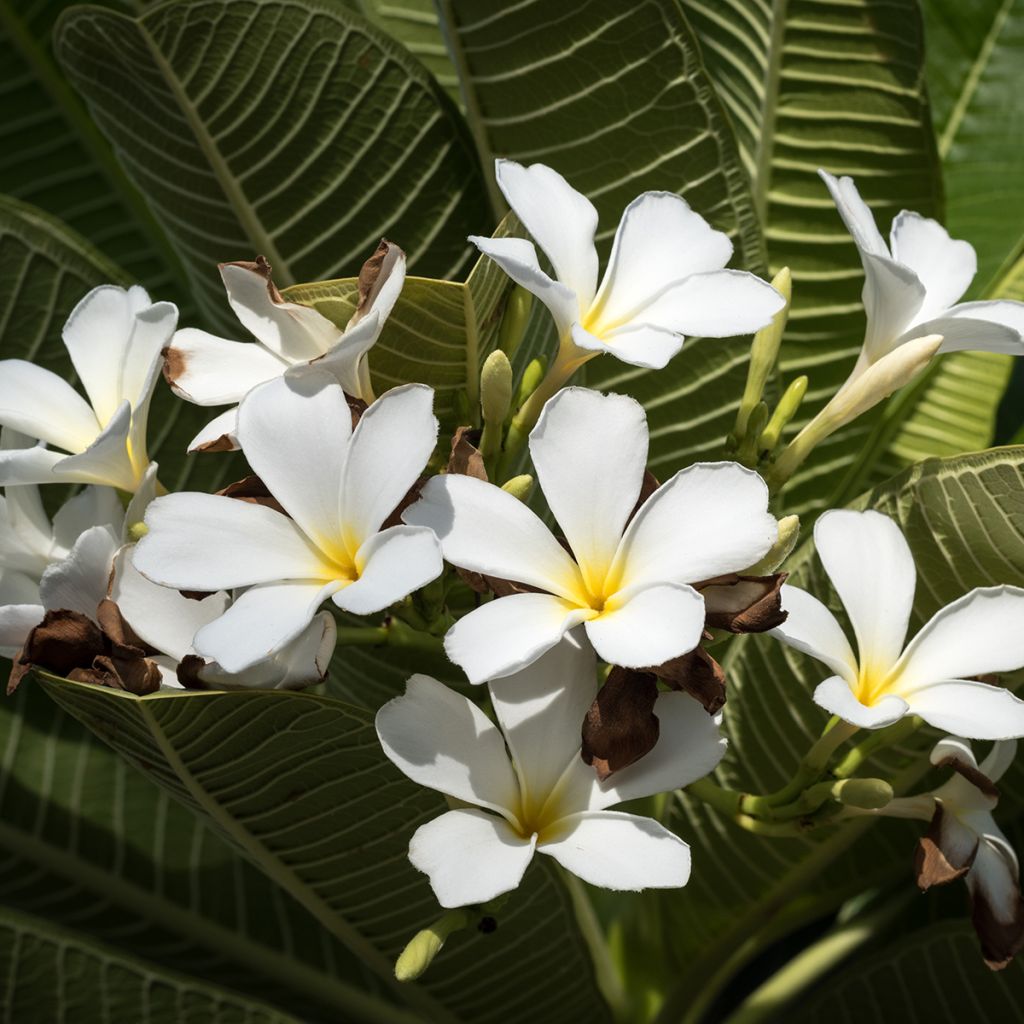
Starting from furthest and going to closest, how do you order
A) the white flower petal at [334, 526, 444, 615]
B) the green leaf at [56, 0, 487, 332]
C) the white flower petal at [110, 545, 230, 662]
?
the green leaf at [56, 0, 487, 332], the white flower petal at [110, 545, 230, 662], the white flower petal at [334, 526, 444, 615]

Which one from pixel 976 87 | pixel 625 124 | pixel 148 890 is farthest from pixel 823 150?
pixel 148 890

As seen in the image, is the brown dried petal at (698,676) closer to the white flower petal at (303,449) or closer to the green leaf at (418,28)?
the white flower petal at (303,449)

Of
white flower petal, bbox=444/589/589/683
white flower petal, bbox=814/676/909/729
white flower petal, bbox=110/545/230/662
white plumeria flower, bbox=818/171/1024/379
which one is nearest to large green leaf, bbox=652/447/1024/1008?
white plumeria flower, bbox=818/171/1024/379

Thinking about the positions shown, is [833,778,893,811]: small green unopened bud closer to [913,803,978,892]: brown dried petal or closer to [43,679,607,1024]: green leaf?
[913,803,978,892]: brown dried petal

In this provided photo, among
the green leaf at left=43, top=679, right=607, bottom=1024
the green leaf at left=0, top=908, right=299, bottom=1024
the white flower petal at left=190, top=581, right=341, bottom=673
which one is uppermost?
the white flower petal at left=190, top=581, right=341, bottom=673

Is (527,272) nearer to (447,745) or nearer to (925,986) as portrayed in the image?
(447,745)

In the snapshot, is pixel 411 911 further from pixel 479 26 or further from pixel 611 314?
pixel 479 26

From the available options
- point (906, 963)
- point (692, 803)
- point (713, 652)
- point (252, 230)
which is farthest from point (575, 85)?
point (906, 963)
